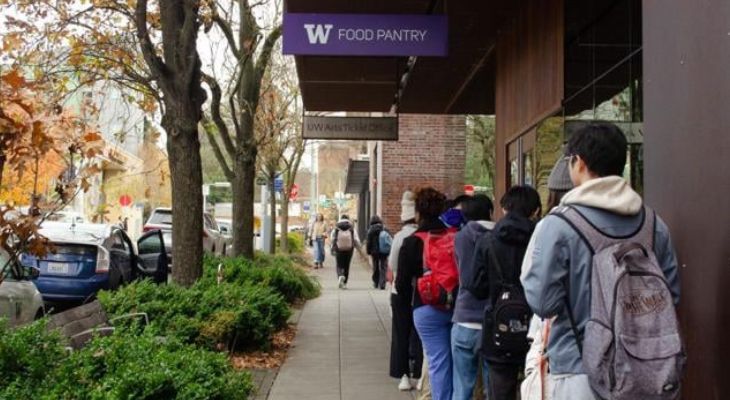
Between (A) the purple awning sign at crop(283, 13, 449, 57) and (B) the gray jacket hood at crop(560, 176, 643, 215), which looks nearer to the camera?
(B) the gray jacket hood at crop(560, 176, 643, 215)

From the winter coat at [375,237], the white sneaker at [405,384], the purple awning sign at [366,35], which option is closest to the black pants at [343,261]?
the winter coat at [375,237]

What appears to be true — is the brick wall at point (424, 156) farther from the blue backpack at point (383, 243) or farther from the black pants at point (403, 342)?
the black pants at point (403, 342)

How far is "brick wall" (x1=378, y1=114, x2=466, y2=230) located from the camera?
23.8 metres

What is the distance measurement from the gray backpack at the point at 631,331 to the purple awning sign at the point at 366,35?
620 cm

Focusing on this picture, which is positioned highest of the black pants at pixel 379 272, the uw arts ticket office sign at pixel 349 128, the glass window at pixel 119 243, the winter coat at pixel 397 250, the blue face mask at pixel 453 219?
the uw arts ticket office sign at pixel 349 128

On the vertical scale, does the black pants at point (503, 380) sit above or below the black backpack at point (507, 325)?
below

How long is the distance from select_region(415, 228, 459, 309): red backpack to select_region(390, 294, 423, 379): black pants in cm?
100

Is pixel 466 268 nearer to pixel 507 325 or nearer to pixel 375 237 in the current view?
pixel 507 325

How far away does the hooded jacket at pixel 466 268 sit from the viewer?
534 centimetres

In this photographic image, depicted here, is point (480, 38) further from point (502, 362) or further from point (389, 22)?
point (502, 362)

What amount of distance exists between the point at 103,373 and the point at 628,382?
3638mm

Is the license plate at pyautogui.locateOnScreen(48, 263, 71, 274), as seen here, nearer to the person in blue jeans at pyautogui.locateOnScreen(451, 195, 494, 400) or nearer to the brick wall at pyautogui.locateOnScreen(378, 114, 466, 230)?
the person in blue jeans at pyautogui.locateOnScreen(451, 195, 494, 400)

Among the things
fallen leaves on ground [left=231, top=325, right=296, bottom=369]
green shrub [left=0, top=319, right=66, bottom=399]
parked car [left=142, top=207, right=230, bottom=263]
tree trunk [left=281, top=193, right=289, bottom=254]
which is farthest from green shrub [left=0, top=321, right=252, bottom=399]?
tree trunk [left=281, top=193, right=289, bottom=254]

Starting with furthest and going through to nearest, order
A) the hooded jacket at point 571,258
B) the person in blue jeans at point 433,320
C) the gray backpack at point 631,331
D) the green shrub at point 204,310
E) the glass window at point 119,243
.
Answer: the glass window at point 119,243, the green shrub at point 204,310, the person in blue jeans at point 433,320, the hooded jacket at point 571,258, the gray backpack at point 631,331
